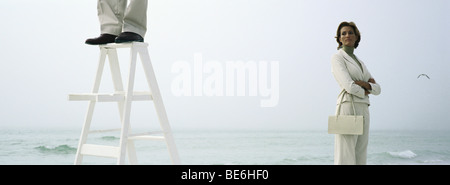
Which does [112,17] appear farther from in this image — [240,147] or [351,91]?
[240,147]

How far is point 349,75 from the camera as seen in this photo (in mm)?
3006

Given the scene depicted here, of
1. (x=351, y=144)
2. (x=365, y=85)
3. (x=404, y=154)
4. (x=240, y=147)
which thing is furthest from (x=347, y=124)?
(x=240, y=147)

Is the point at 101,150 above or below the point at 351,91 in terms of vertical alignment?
below

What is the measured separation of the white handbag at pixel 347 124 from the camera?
2945 mm

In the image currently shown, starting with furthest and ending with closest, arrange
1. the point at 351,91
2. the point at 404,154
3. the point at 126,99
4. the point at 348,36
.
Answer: the point at 404,154
the point at 348,36
the point at 351,91
the point at 126,99

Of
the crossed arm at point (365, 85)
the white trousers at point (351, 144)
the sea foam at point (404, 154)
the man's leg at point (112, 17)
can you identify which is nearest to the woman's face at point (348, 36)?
the crossed arm at point (365, 85)

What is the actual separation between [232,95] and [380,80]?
3032mm

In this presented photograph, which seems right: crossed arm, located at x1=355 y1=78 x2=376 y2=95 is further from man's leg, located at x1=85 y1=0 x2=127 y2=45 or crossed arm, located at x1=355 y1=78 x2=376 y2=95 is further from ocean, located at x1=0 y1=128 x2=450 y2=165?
ocean, located at x1=0 y1=128 x2=450 y2=165

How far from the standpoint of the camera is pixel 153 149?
26.9 feet

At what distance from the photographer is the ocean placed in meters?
7.63

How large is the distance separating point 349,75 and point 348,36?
0.30 meters

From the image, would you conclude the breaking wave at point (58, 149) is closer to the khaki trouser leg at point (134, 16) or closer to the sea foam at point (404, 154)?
the sea foam at point (404, 154)
